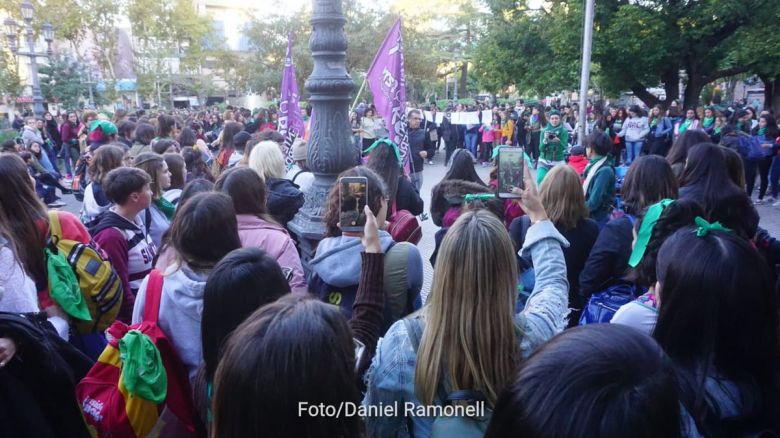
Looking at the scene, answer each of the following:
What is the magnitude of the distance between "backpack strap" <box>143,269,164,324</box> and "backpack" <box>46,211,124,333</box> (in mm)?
604

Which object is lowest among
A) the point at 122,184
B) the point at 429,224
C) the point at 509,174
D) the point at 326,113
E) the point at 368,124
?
the point at 429,224

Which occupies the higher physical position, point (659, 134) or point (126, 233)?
point (659, 134)

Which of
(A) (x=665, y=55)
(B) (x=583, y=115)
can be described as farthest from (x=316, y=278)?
(A) (x=665, y=55)

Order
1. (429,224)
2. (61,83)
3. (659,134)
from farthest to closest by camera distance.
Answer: (61,83)
(659,134)
(429,224)

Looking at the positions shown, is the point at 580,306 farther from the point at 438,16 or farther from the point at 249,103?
the point at 249,103

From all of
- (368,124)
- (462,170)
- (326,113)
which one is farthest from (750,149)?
(326,113)

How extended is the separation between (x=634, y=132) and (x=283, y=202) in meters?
12.8

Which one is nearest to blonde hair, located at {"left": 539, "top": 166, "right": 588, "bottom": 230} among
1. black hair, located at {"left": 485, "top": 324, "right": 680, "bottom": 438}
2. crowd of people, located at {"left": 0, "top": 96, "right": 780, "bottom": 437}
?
crowd of people, located at {"left": 0, "top": 96, "right": 780, "bottom": 437}

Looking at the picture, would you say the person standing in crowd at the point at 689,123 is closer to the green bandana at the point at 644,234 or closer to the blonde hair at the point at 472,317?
the green bandana at the point at 644,234

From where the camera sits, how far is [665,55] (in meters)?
16.7

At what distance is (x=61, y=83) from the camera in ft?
92.9

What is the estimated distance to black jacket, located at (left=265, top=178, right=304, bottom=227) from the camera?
449 cm

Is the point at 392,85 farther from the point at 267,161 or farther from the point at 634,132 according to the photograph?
the point at 634,132

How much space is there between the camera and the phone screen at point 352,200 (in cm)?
262
